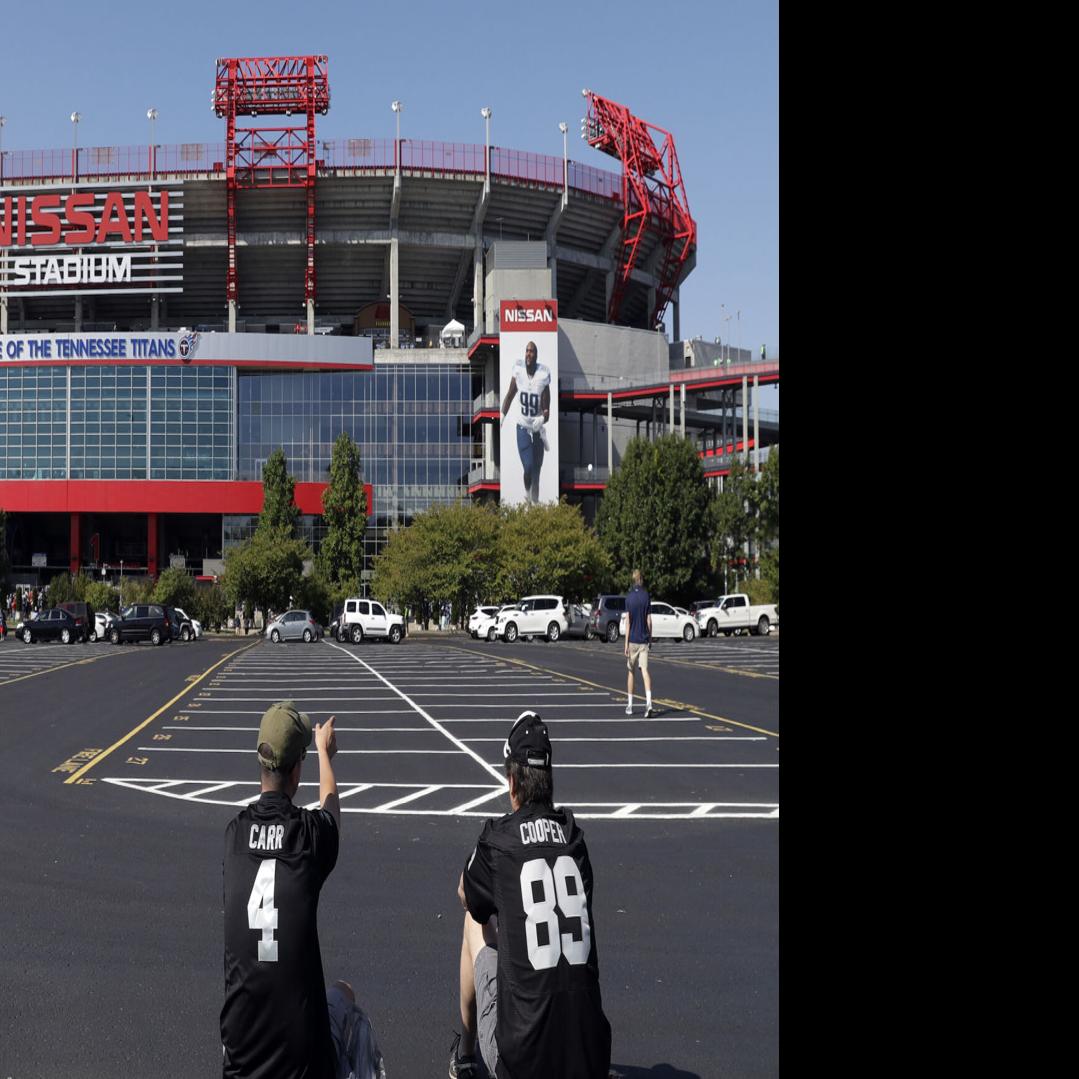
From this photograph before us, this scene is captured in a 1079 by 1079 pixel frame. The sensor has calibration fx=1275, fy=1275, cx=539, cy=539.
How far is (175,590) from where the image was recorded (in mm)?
70375

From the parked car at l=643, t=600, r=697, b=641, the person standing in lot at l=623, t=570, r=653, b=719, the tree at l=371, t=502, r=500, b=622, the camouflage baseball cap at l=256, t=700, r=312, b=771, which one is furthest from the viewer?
the tree at l=371, t=502, r=500, b=622

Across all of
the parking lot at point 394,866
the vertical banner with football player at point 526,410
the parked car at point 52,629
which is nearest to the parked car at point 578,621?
the parked car at point 52,629

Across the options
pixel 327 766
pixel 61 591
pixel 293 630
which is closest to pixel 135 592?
pixel 61 591

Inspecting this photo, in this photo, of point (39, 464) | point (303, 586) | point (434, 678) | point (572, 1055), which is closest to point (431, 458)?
point (303, 586)

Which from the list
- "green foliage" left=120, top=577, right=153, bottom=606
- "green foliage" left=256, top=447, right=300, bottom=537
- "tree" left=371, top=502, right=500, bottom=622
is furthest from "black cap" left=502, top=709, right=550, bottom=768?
"green foliage" left=256, top=447, right=300, bottom=537

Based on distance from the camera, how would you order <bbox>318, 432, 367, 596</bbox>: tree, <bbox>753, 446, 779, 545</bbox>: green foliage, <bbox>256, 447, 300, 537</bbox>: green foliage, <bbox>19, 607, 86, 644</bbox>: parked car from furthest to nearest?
<bbox>318, 432, 367, 596</bbox>: tree → <bbox>256, 447, 300, 537</bbox>: green foliage → <bbox>753, 446, 779, 545</bbox>: green foliage → <bbox>19, 607, 86, 644</bbox>: parked car

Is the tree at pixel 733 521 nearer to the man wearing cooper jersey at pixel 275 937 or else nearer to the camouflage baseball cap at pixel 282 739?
the camouflage baseball cap at pixel 282 739

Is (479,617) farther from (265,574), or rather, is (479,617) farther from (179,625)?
(265,574)

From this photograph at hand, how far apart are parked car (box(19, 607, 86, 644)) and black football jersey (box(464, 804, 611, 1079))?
163ft

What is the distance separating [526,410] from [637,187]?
62.1ft

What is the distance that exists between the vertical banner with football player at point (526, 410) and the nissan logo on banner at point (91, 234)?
2255 cm

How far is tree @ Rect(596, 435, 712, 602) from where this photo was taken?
66625 mm

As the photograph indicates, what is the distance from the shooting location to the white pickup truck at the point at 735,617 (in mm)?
55344

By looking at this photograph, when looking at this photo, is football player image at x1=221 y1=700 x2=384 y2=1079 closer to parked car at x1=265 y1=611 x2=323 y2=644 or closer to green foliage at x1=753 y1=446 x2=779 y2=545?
parked car at x1=265 y1=611 x2=323 y2=644
